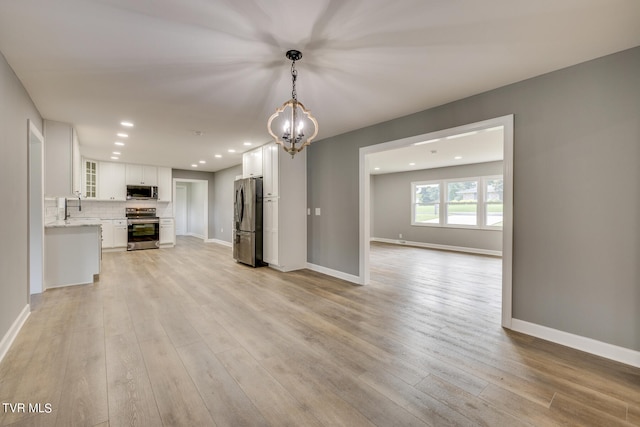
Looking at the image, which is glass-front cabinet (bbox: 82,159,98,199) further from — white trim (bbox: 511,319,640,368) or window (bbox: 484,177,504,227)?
window (bbox: 484,177,504,227)

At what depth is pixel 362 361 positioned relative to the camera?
222 centimetres

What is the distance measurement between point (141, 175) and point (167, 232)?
178cm

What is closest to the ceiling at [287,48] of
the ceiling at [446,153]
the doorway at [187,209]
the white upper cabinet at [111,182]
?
the ceiling at [446,153]

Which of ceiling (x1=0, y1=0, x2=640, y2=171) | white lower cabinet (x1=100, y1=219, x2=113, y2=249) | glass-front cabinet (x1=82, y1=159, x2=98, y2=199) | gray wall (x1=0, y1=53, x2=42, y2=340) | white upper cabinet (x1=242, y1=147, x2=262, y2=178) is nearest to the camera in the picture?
ceiling (x1=0, y1=0, x2=640, y2=171)

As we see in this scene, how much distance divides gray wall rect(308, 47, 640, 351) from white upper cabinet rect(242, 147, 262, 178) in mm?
3896

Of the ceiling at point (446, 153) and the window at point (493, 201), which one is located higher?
the ceiling at point (446, 153)

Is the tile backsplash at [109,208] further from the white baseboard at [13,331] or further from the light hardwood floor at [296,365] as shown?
the white baseboard at [13,331]

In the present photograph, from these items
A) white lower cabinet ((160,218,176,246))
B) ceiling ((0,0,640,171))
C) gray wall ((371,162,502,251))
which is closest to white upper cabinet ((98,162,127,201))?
white lower cabinet ((160,218,176,246))

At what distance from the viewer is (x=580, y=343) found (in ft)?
8.05

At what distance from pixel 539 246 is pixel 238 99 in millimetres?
3518

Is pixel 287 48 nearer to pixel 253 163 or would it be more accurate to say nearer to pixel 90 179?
pixel 253 163

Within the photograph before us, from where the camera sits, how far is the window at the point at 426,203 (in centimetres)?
872

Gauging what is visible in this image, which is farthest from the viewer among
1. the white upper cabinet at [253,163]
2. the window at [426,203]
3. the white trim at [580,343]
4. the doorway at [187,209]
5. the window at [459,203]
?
the doorway at [187,209]

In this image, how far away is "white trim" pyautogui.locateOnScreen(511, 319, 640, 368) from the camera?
223cm
